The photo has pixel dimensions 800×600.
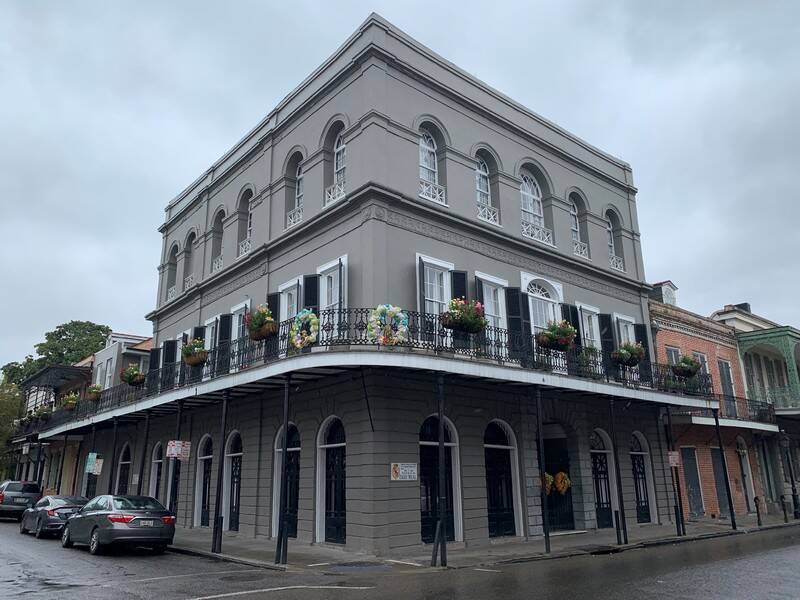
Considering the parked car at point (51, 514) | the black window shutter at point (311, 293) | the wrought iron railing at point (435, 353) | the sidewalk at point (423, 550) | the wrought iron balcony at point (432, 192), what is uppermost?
the wrought iron balcony at point (432, 192)

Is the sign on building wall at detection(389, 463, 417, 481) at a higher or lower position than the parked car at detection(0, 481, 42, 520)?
higher

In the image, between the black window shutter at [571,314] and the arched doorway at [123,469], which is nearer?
the black window shutter at [571,314]

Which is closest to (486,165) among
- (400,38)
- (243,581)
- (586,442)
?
(400,38)

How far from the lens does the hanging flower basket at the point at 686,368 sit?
19250 mm

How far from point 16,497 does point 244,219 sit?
14.6 meters

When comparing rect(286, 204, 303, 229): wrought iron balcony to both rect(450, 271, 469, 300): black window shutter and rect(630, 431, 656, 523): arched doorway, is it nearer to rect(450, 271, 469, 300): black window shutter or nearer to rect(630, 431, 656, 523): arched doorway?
rect(450, 271, 469, 300): black window shutter

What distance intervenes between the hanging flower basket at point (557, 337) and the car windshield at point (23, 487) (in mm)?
21327

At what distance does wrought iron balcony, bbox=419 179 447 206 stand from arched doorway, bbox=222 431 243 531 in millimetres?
8694

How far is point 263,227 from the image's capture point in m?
18.9

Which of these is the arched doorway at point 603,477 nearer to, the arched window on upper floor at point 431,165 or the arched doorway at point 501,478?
the arched doorway at point 501,478

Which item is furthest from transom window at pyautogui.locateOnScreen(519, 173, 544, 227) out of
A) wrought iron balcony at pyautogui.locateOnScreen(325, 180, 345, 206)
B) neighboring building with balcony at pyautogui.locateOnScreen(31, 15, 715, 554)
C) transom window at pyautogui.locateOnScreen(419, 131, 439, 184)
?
wrought iron balcony at pyautogui.locateOnScreen(325, 180, 345, 206)

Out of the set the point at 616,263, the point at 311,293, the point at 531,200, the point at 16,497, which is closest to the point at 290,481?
the point at 311,293

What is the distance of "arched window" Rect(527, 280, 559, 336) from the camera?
17906 mm

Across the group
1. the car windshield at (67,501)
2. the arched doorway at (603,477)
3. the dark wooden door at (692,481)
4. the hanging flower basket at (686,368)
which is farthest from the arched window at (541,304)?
the car windshield at (67,501)
